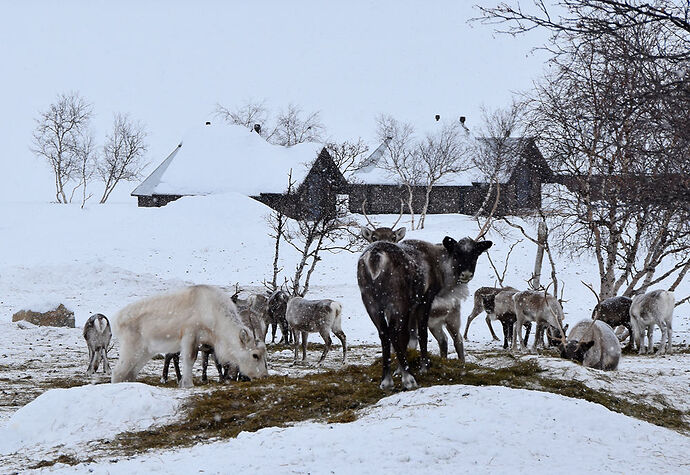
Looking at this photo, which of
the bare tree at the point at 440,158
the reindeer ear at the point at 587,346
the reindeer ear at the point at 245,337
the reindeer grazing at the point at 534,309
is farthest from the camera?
the bare tree at the point at 440,158

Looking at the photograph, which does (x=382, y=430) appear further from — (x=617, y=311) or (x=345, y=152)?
(x=345, y=152)

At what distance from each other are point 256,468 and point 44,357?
1145 centimetres

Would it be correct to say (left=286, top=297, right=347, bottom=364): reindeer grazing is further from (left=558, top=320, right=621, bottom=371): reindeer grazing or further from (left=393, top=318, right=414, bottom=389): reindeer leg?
(left=393, top=318, right=414, bottom=389): reindeer leg

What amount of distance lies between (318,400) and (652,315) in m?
11.6

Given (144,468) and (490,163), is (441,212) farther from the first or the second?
(144,468)

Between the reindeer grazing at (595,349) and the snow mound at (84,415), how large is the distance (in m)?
6.52

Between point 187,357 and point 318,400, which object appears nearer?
point 318,400

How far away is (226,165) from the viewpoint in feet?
150

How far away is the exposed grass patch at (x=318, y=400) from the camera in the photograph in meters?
6.49

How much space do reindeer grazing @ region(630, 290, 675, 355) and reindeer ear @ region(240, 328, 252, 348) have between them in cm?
1097

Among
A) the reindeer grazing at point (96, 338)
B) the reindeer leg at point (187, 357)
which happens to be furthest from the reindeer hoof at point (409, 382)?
the reindeer grazing at point (96, 338)

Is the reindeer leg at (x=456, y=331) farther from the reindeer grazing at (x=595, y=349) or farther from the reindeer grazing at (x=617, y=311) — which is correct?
the reindeer grazing at (x=617, y=311)

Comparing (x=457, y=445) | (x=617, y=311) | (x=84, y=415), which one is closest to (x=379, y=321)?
(x=457, y=445)

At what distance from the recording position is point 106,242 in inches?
1373
